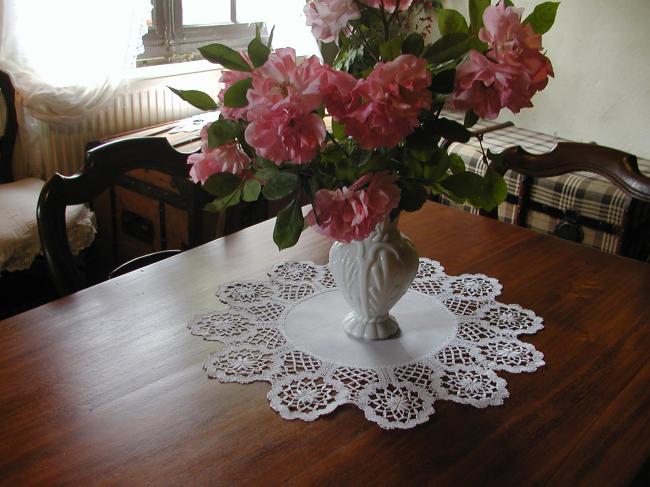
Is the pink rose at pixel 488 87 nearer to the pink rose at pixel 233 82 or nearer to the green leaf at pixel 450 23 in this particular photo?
the green leaf at pixel 450 23

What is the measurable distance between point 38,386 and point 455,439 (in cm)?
58

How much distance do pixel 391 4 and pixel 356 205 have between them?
0.28m

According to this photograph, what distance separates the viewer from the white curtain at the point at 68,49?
2.30m

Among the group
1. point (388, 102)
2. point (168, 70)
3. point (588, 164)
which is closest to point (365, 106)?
point (388, 102)

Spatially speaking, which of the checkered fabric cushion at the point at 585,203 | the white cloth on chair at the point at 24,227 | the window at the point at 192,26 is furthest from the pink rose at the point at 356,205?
the window at the point at 192,26

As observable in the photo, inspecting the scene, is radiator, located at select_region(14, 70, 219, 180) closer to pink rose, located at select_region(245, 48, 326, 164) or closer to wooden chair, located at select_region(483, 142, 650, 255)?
wooden chair, located at select_region(483, 142, 650, 255)

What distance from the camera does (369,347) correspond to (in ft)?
3.66

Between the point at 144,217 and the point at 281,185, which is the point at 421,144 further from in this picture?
the point at 144,217

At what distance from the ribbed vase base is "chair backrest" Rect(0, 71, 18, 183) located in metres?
1.73

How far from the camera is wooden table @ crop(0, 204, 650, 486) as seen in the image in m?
0.86

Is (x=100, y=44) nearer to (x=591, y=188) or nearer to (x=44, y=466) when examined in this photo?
(x=591, y=188)

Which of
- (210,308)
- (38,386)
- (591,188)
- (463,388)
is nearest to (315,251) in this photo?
(210,308)

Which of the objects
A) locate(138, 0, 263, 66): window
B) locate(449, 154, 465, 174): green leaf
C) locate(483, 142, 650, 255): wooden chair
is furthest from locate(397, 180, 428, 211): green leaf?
locate(138, 0, 263, 66): window

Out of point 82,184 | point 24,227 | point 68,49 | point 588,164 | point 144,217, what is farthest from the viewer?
point 144,217
